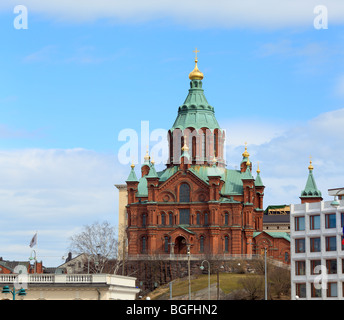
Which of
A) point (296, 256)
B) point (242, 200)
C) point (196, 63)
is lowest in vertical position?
point (296, 256)

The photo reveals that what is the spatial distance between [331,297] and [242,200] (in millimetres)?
41911

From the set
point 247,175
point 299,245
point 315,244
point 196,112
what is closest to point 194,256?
point 247,175

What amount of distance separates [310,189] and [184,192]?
2320 centimetres

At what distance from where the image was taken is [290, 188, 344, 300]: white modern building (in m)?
106

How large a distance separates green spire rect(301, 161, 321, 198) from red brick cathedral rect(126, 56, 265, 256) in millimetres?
8698

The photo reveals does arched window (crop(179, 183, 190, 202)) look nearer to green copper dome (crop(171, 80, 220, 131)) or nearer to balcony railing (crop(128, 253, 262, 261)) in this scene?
balcony railing (crop(128, 253, 262, 261))

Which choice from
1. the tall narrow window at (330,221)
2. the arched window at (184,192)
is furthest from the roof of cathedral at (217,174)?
the tall narrow window at (330,221)

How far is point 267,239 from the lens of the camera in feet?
481

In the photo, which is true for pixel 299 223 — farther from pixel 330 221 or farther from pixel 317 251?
pixel 330 221

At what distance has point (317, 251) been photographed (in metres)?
111

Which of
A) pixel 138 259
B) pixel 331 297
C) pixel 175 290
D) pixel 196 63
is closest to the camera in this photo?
pixel 331 297
